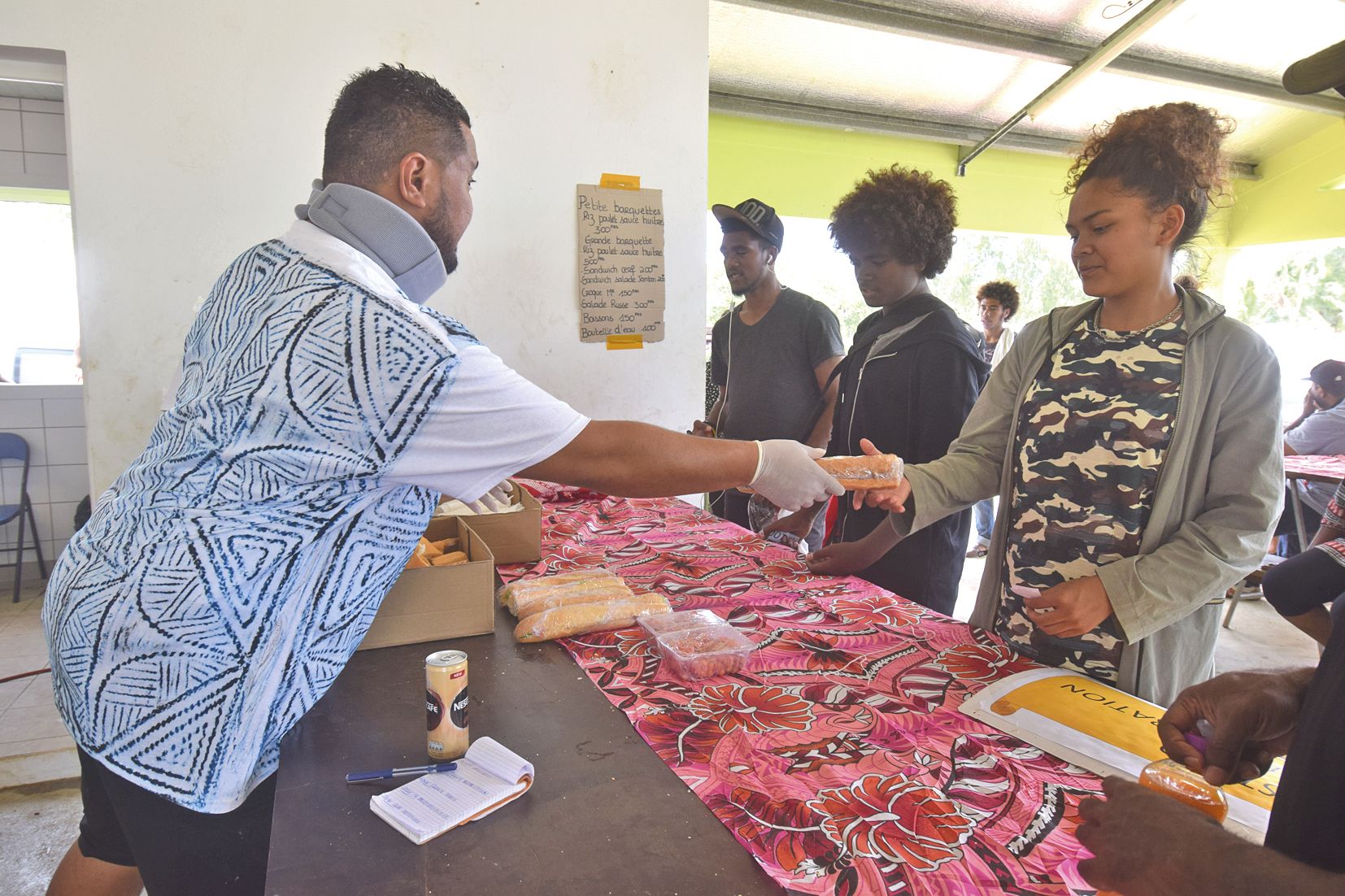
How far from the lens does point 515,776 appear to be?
1097 millimetres

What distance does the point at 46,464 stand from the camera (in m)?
5.43

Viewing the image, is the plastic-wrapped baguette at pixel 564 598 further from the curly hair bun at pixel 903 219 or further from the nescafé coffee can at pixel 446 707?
the curly hair bun at pixel 903 219

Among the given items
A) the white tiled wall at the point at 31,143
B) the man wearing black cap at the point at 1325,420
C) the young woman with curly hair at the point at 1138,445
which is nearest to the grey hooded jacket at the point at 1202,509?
the young woman with curly hair at the point at 1138,445

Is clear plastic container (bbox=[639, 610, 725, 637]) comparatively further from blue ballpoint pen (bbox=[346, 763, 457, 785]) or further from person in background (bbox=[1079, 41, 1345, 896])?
person in background (bbox=[1079, 41, 1345, 896])

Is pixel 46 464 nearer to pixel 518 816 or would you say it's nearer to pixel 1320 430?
pixel 518 816

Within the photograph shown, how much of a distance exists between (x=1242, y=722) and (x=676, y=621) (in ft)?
3.15

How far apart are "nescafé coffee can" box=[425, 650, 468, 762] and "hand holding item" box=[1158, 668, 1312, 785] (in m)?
1.03

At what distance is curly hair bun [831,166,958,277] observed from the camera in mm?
2588

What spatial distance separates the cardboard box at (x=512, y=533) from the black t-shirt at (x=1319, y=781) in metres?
1.72

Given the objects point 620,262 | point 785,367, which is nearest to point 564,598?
point 785,367

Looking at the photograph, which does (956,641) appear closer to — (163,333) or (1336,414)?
(163,333)

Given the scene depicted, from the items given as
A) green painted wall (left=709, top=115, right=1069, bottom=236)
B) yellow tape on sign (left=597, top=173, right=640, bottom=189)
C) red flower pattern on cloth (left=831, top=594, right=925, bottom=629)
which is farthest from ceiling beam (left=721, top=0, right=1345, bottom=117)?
red flower pattern on cloth (left=831, top=594, right=925, bottom=629)

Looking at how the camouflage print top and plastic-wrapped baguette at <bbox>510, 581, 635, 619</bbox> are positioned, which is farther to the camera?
plastic-wrapped baguette at <bbox>510, 581, 635, 619</bbox>

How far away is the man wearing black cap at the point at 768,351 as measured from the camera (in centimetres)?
340
